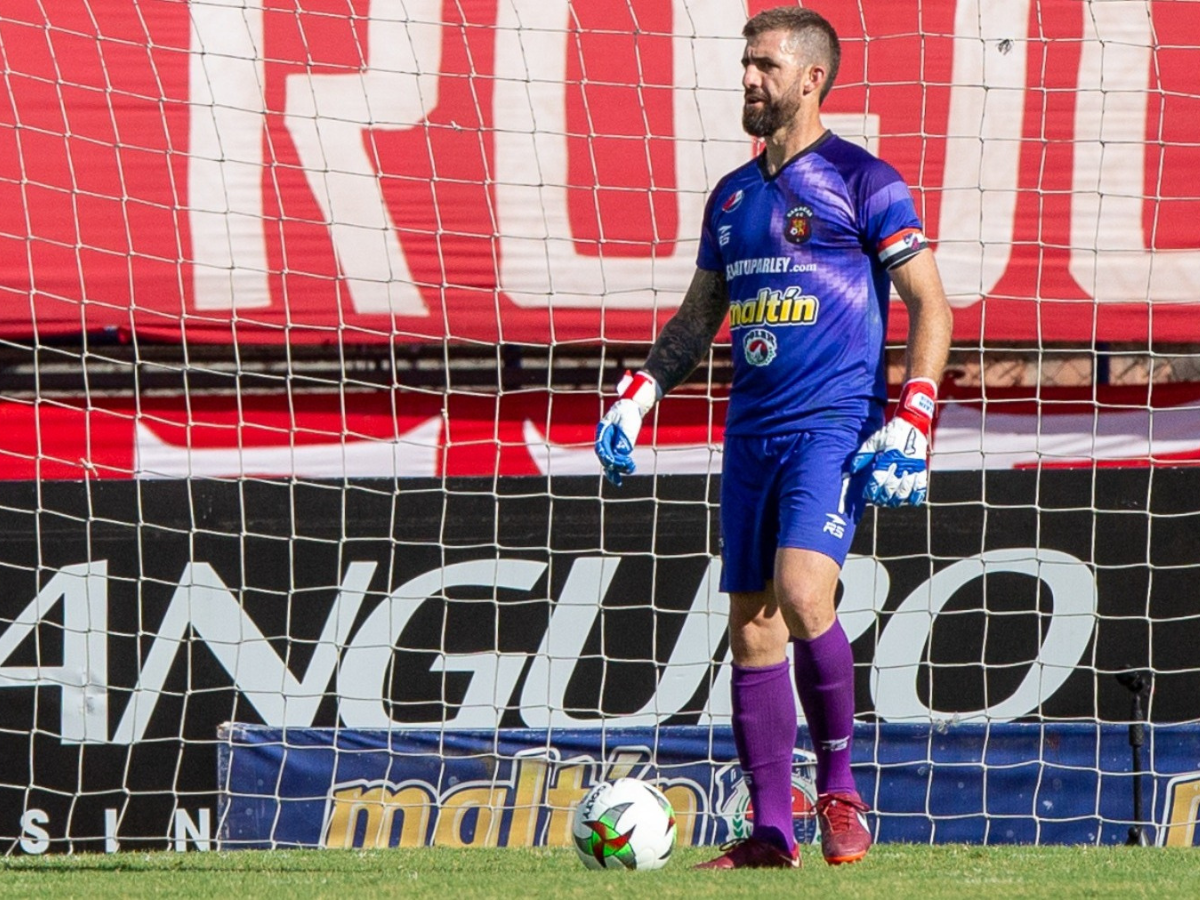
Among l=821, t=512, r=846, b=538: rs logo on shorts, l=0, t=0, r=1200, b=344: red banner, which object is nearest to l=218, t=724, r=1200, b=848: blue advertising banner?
l=0, t=0, r=1200, b=344: red banner

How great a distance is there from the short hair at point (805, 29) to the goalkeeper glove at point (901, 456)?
0.75 meters

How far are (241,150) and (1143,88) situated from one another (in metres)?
3.49

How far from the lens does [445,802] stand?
5754 millimetres

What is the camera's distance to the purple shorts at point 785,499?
3541mm

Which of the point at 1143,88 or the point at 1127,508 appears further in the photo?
the point at 1143,88

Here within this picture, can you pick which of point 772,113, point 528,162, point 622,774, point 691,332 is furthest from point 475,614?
point 772,113

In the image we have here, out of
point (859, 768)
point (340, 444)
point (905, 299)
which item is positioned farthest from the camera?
point (340, 444)

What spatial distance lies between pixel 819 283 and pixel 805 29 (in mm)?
581

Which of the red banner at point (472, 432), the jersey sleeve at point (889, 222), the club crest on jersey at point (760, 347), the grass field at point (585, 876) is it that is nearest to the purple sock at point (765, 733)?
the grass field at point (585, 876)

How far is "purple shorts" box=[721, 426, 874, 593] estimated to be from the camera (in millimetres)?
3541

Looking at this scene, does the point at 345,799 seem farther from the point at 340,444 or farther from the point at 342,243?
the point at 342,243

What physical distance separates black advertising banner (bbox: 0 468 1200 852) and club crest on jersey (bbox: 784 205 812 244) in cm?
235

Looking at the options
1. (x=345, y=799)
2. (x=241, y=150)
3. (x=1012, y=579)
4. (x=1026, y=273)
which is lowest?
(x=345, y=799)

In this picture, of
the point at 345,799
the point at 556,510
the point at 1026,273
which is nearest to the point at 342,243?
the point at 556,510
